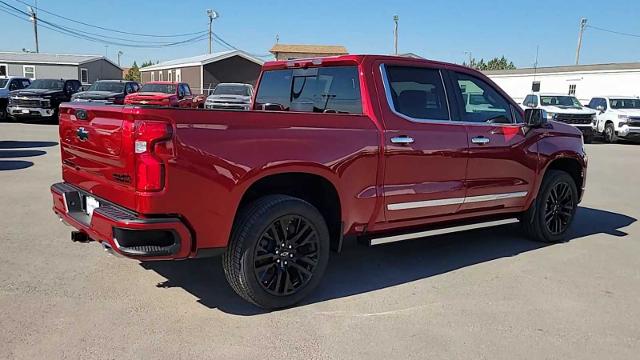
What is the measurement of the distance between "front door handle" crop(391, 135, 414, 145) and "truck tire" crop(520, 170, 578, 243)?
90.8 inches

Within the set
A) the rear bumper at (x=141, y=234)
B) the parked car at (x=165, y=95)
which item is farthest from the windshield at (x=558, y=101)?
the rear bumper at (x=141, y=234)

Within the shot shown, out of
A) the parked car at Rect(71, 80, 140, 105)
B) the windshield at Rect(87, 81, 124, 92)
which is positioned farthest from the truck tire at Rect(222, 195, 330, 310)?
the windshield at Rect(87, 81, 124, 92)

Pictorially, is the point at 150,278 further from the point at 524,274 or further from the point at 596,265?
the point at 596,265

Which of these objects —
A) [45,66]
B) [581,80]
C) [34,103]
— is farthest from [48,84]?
[581,80]

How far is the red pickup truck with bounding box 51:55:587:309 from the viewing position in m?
3.55

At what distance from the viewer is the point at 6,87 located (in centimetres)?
2248

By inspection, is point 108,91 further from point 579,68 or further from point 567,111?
point 579,68

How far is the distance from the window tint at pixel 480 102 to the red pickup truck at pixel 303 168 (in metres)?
0.02

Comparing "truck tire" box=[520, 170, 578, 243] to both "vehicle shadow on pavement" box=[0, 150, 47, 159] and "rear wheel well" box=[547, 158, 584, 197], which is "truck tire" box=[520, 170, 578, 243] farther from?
"vehicle shadow on pavement" box=[0, 150, 47, 159]

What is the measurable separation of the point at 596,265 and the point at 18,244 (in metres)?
5.89

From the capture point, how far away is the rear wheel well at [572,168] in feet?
21.4

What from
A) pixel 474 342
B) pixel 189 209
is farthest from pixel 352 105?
pixel 474 342

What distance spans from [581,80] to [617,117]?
1435 centimetres

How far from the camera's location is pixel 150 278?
474 cm
